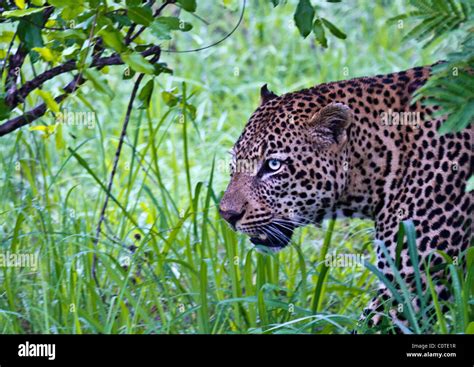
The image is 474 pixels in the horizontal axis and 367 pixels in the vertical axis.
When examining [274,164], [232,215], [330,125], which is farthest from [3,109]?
[330,125]

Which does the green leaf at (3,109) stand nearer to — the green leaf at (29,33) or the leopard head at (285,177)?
the green leaf at (29,33)

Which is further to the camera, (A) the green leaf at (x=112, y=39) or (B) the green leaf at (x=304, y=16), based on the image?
(B) the green leaf at (x=304, y=16)

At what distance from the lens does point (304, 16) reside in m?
4.84

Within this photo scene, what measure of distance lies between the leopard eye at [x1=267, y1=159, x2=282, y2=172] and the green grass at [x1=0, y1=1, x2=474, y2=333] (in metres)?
0.36

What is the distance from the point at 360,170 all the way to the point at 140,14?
5.34 feet

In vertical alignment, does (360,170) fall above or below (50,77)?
below

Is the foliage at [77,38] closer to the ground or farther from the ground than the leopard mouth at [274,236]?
farther from the ground

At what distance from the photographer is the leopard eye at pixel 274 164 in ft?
17.4

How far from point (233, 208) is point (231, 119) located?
3.36 m

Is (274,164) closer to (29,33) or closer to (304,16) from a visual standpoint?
(304,16)

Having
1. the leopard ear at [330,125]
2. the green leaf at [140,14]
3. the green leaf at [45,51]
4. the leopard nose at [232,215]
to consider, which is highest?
the green leaf at [140,14]

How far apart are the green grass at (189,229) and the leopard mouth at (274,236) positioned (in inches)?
2.9

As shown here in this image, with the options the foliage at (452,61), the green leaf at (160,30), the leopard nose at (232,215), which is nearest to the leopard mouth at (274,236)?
the leopard nose at (232,215)
